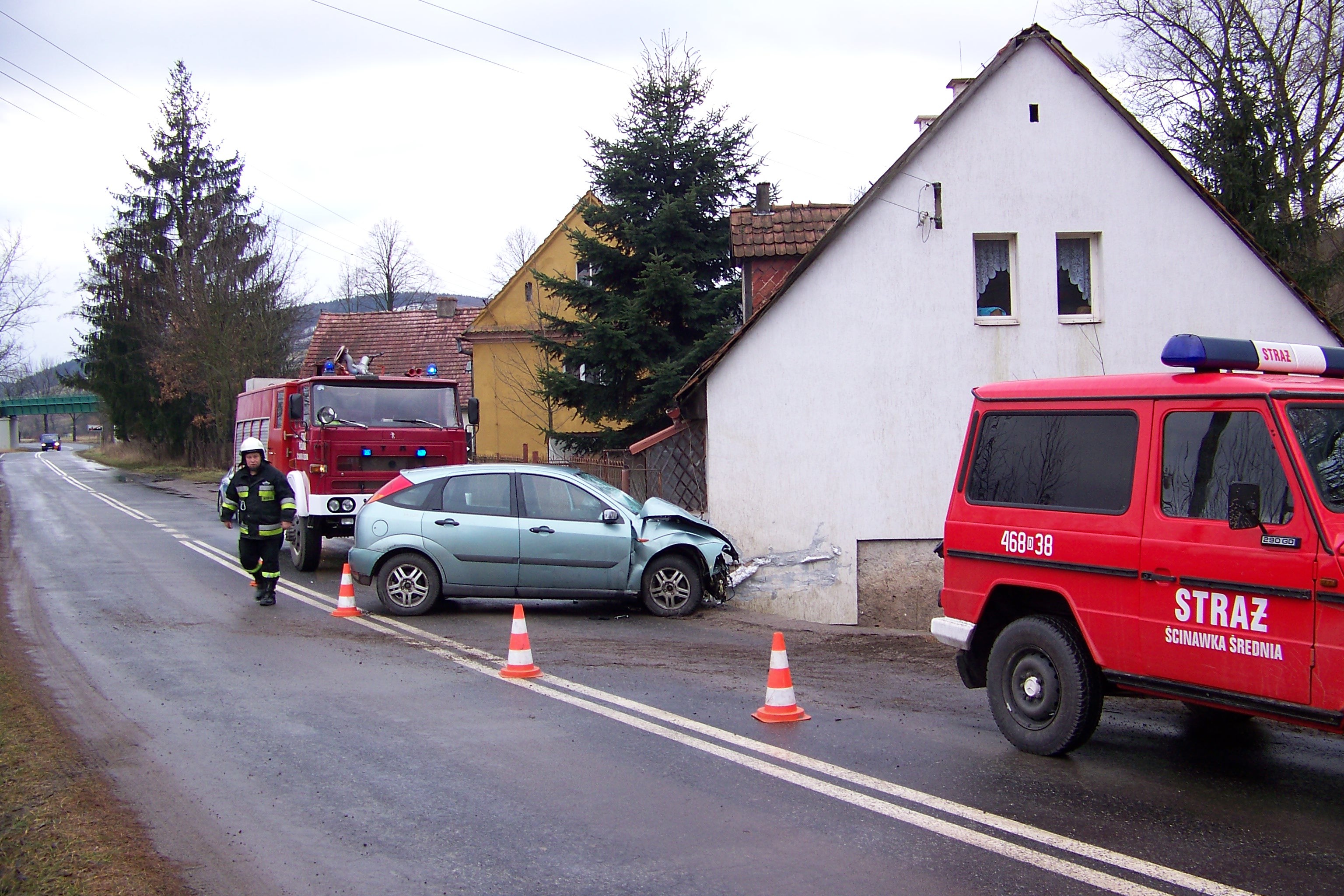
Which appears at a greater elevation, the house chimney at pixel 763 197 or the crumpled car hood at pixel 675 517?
the house chimney at pixel 763 197

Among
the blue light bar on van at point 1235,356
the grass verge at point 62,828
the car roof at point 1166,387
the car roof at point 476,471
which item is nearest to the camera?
the grass verge at point 62,828

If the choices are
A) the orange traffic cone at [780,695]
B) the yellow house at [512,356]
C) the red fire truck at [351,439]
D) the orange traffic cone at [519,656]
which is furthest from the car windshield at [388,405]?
the yellow house at [512,356]

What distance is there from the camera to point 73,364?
52.2m

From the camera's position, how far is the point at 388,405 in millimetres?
15727

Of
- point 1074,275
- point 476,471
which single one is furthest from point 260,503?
point 1074,275

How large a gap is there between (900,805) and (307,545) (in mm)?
11854

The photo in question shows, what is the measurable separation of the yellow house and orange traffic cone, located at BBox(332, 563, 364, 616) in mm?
24887

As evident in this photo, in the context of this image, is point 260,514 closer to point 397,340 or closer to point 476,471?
point 476,471

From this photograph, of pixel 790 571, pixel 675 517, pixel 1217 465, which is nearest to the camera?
pixel 1217 465

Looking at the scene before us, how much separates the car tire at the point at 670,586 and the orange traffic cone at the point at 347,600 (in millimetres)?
3077

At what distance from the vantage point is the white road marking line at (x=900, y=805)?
4.39 meters

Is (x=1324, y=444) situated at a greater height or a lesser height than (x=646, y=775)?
greater

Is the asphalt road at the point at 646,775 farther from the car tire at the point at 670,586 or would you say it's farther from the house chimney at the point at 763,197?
the house chimney at the point at 763,197

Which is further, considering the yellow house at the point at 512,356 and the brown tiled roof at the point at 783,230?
the yellow house at the point at 512,356
